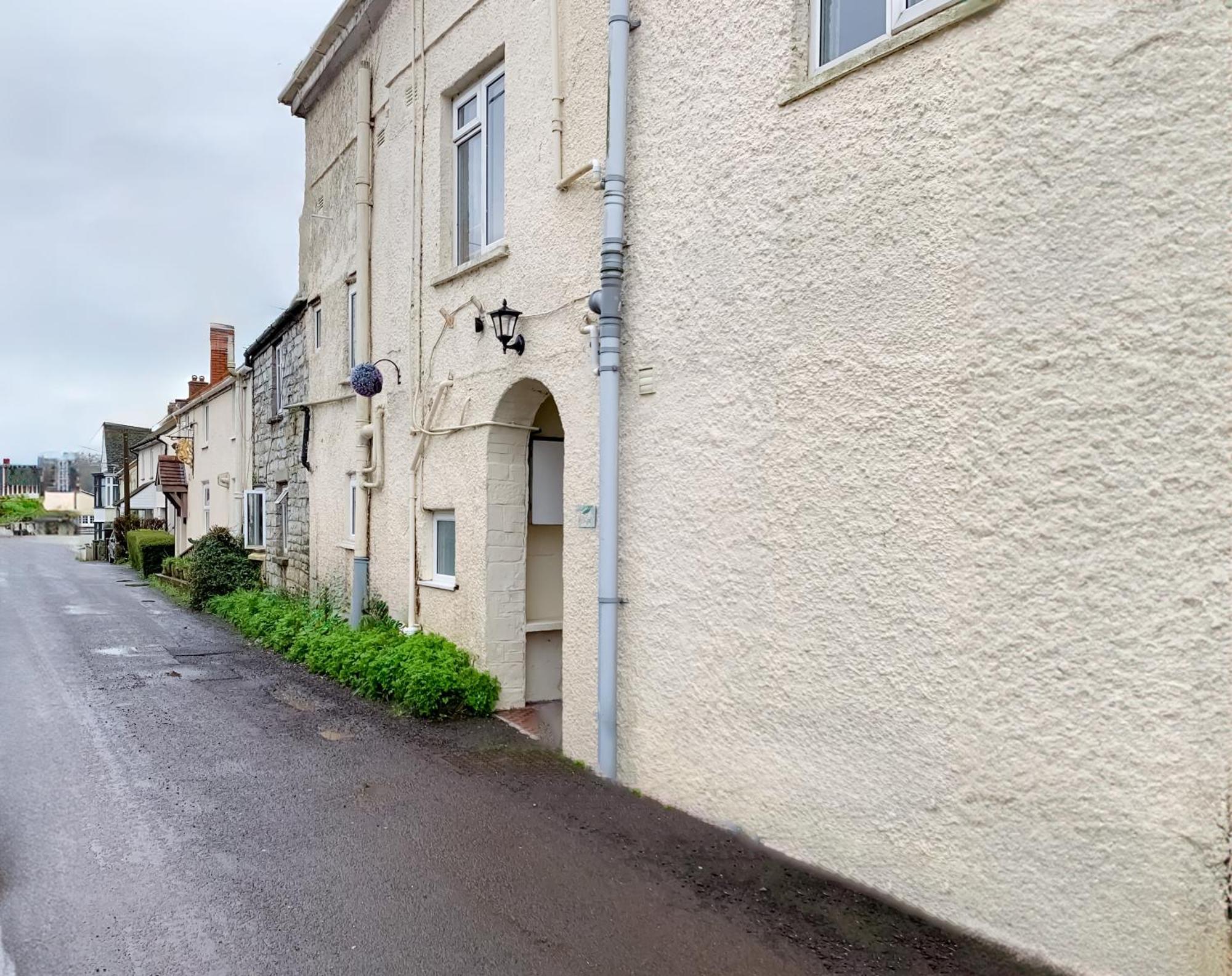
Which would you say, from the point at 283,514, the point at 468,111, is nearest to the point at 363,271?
the point at 468,111

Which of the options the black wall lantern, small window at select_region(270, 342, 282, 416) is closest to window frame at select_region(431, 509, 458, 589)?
the black wall lantern

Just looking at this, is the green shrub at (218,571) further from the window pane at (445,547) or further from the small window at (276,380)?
the window pane at (445,547)

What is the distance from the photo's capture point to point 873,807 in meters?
3.69

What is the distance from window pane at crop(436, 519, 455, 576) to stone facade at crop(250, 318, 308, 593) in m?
4.76

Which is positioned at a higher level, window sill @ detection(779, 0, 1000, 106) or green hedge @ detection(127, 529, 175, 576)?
window sill @ detection(779, 0, 1000, 106)

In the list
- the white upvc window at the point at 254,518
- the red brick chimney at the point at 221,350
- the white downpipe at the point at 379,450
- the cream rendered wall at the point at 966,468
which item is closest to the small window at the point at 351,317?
the white downpipe at the point at 379,450

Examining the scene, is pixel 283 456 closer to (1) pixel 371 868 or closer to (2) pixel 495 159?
(2) pixel 495 159

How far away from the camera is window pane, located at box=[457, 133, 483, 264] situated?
7.70 metres

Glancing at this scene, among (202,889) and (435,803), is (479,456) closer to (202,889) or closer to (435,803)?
(435,803)

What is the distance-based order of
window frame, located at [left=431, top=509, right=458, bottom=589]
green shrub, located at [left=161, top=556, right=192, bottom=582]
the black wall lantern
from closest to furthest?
the black wall lantern < window frame, located at [left=431, top=509, right=458, bottom=589] < green shrub, located at [left=161, top=556, right=192, bottom=582]

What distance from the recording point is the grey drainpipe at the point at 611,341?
201 inches

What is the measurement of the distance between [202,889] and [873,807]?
3.24 metres

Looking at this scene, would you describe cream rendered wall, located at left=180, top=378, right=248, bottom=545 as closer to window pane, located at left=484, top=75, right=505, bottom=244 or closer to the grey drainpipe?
window pane, located at left=484, top=75, right=505, bottom=244

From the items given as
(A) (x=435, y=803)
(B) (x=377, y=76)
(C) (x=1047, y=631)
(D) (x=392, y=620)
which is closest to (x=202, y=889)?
(A) (x=435, y=803)
